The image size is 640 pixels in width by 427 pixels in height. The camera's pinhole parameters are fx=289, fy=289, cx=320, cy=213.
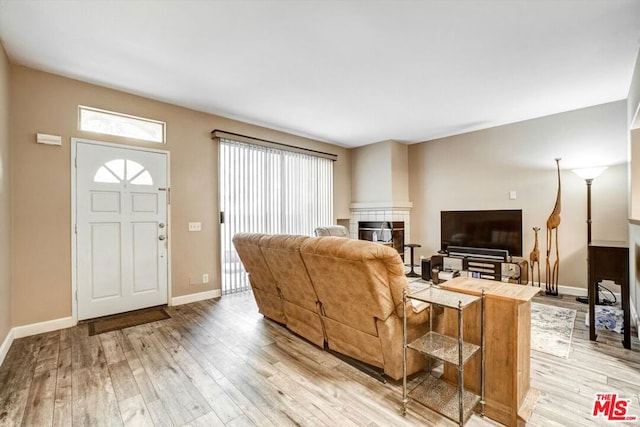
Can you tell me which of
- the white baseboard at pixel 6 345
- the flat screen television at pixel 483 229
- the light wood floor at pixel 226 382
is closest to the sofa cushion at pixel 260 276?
the light wood floor at pixel 226 382

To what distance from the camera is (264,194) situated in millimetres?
4668

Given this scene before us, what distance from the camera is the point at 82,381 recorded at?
2.05 meters

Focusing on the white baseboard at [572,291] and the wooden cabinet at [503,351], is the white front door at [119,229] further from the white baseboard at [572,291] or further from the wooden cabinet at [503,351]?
the white baseboard at [572,291]

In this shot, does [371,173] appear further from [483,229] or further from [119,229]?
[119,229]

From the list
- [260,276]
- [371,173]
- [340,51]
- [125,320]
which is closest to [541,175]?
[371,173]

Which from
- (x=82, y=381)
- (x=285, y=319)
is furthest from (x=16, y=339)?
(x=285, y=319)

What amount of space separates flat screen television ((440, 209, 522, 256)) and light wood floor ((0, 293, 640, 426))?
1843mm

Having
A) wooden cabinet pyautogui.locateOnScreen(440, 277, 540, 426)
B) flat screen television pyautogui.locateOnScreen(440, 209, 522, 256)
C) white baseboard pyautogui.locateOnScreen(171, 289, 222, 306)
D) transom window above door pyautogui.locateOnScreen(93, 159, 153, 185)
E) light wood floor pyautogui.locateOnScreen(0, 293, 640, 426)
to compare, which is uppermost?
transom window above door pyautogui.locateOnScreen(93, 159, 153, 185)

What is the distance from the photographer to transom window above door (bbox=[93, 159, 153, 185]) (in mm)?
3268

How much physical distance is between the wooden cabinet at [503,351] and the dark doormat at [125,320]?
3.12 metres

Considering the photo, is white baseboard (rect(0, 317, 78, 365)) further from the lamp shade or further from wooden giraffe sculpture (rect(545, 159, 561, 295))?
the lamp shade

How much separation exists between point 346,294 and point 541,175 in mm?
4018

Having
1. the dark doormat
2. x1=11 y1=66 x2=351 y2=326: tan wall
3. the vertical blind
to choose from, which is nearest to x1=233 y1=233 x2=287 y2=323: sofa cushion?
the dark doormat

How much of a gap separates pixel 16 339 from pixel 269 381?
2592 mm
